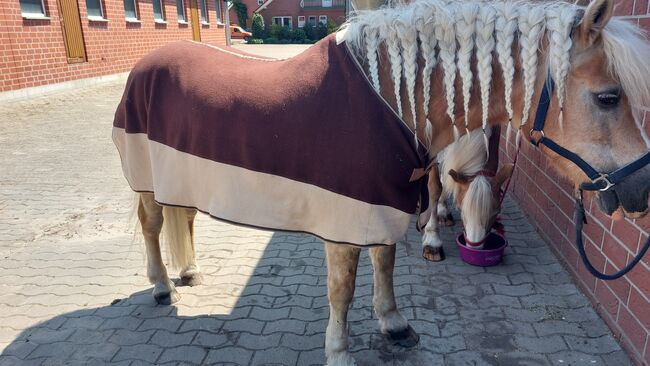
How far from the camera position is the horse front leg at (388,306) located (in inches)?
101

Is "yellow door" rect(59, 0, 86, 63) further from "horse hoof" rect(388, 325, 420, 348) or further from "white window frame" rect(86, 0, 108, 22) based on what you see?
"horse hoof" rect(388, 325, 420, 348)

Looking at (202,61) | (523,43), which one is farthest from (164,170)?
(523,43)

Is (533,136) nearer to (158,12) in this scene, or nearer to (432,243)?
(432,243)

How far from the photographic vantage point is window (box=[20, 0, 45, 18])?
10031 mm

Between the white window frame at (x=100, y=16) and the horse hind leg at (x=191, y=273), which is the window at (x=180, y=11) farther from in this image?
the horse hind leg at (x=191, y=273)

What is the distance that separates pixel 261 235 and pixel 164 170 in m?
1.93

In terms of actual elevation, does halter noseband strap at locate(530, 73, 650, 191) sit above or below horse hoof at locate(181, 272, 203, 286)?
above

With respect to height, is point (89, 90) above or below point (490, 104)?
below

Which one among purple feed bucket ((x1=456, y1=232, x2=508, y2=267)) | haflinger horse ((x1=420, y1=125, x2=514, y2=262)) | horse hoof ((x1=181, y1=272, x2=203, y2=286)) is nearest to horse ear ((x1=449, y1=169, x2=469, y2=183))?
haflinger horse ((x1=420, y1=125, x2=514, y2=262))

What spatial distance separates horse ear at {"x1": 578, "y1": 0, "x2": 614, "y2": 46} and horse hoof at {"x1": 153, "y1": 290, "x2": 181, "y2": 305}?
2.77 metres

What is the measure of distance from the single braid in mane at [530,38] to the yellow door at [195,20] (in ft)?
67.5

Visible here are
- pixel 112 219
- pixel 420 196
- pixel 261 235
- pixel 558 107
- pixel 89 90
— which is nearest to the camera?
pixel 558 107

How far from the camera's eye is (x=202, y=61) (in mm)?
2275

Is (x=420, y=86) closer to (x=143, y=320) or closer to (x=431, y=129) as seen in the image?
(x=431, y=129)
